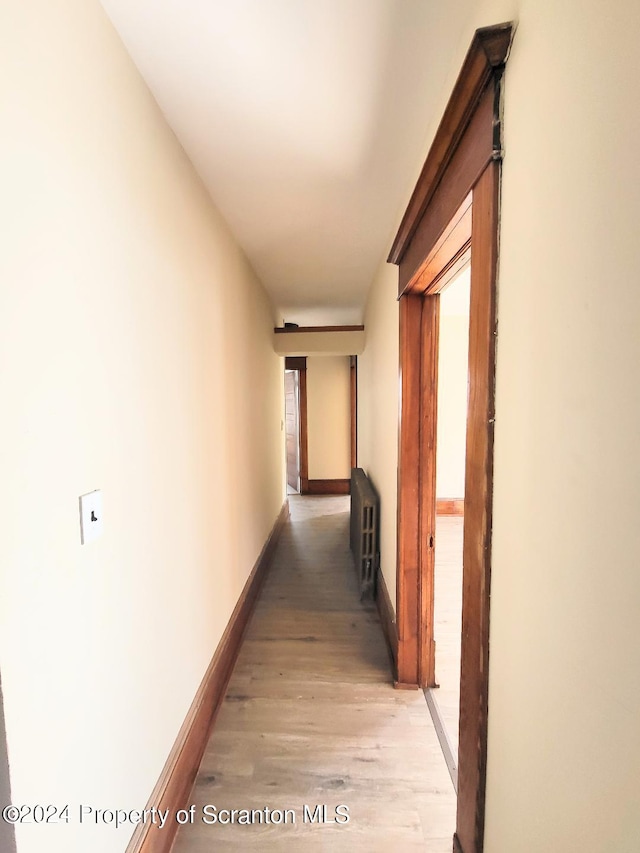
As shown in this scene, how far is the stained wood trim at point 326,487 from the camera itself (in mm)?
5617

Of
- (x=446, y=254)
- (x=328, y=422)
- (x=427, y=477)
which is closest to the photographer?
(x=446, y=254)

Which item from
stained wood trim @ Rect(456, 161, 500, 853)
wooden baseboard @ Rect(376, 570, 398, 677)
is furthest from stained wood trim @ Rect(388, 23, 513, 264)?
wooden baseboard @ Rect(376, 570, 398, 677)

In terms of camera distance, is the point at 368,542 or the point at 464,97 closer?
the point at 464,97

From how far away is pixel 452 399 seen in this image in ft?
14.0

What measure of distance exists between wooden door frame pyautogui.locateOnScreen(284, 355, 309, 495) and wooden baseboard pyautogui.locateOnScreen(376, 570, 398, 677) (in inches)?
127

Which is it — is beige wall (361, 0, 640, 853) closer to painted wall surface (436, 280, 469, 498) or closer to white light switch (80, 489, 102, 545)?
white light switch (80, 489, 102, 545)

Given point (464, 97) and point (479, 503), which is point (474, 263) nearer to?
point (464, 97)

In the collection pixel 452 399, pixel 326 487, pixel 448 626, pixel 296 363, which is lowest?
pixel 448 626

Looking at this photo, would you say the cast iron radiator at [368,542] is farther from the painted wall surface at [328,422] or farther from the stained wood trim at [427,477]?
the painted wall surface at [328,422]

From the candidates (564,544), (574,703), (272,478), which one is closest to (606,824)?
(574,703)

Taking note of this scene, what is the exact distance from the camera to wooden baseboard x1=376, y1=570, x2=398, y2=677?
6.08 feet

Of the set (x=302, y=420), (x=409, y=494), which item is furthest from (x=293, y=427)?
(x=409, y=494)

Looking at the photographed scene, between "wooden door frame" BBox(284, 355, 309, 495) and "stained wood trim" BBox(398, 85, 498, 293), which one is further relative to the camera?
"wooden door frame" BBox(284, 355, 309, 495)

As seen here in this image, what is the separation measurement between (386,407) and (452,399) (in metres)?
2.43
